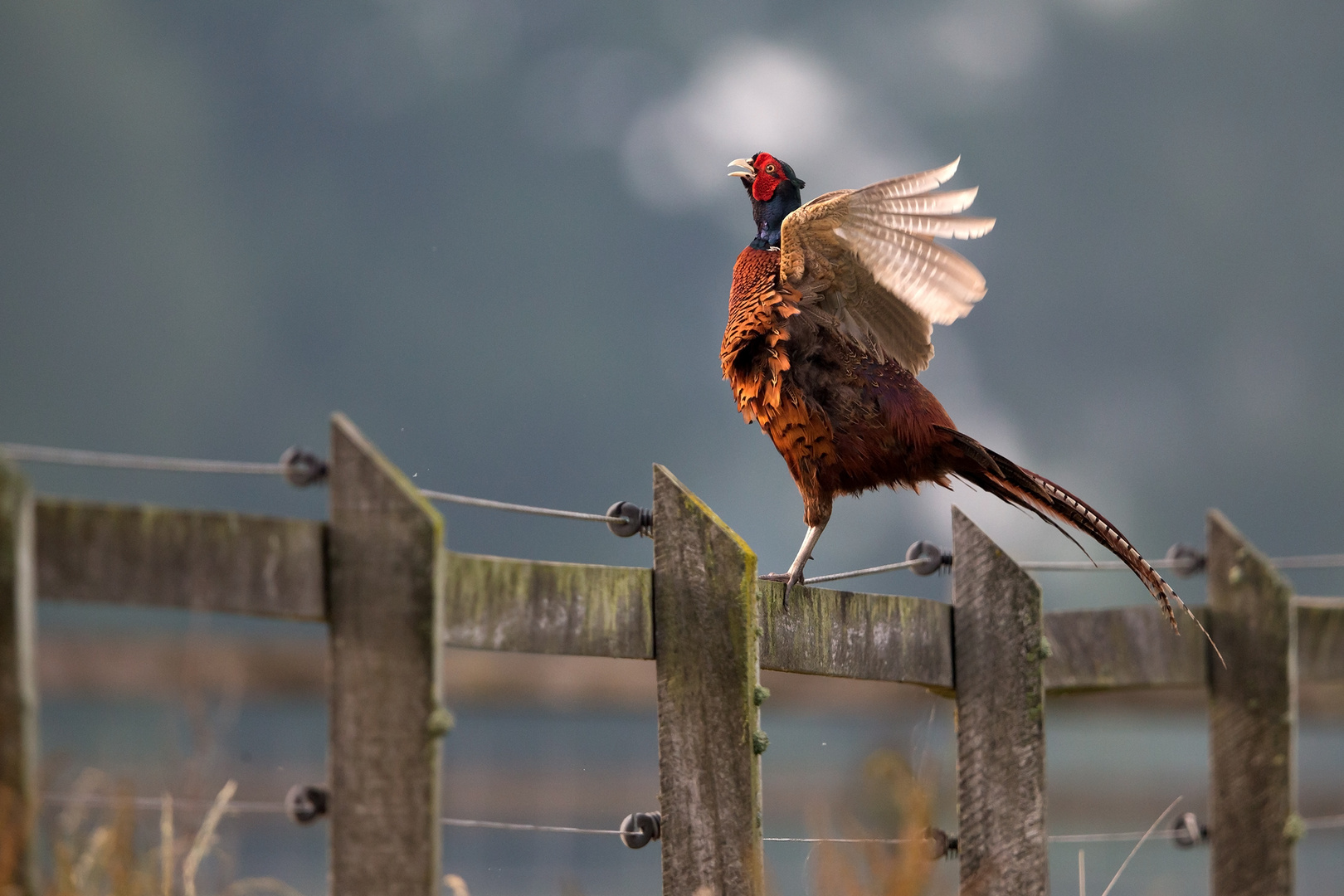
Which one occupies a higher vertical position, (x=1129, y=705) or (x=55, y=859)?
(x=1129, y=705)

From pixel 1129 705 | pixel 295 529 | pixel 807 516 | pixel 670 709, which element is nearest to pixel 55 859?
pixel 295 529

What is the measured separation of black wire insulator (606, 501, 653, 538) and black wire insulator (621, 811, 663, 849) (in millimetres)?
520

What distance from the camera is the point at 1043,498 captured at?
298cm

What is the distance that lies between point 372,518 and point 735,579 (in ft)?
2.46

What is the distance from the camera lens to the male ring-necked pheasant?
310 cm

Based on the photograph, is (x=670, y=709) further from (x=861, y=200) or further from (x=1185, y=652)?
(x=1185, y=652)

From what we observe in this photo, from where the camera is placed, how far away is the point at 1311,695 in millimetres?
5688

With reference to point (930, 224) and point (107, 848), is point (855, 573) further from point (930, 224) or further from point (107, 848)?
point (107, 848)

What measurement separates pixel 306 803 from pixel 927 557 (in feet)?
5.77

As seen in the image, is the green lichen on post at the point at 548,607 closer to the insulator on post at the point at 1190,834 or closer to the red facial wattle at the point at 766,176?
the red facial wattle at the point at 766,176

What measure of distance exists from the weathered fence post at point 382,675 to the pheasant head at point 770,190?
84.0 inches

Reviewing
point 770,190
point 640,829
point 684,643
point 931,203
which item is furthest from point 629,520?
point 770,190

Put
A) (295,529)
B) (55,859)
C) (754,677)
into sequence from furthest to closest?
1. (754,677)
2. (295,529)
3. (55,859)

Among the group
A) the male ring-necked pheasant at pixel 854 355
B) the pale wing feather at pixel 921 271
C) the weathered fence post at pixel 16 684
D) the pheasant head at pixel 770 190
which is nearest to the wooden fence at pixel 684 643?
the weathered fence post at pixel 16 684
